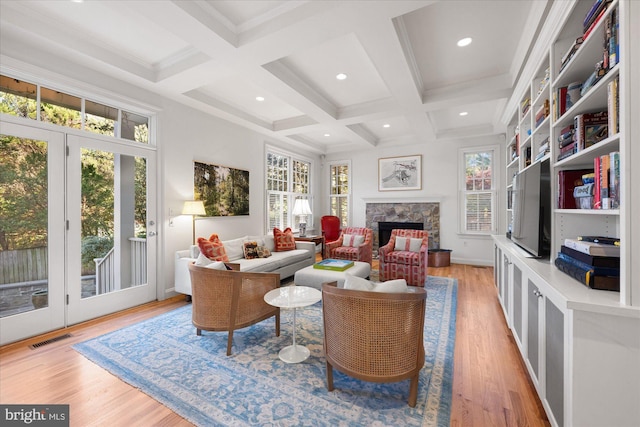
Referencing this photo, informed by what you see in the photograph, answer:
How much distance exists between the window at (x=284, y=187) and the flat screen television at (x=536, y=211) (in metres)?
4.42

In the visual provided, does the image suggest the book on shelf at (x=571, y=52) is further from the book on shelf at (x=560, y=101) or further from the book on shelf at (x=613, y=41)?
the book on shelf at (x=613, y=41)

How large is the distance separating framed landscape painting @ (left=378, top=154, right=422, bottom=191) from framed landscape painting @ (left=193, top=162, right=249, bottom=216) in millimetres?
3425

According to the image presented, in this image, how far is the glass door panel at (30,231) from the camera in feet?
8.25

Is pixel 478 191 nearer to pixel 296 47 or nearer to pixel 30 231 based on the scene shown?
pixel 296 47

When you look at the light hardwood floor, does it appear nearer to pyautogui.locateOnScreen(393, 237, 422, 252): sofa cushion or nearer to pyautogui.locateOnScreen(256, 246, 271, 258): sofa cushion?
pyautogui.locateOnScreen(393, 237, 422, 252): sofa cushion

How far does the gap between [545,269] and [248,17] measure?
10.2 feet

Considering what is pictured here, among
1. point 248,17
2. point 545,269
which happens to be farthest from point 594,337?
point 248,17

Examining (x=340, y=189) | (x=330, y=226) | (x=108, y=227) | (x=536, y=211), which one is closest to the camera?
(x=536, y=211)

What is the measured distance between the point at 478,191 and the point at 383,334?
5288mm

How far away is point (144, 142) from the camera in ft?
11.9

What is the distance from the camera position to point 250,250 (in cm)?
427

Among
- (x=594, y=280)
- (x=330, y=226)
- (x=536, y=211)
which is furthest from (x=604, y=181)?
(x=330, y=226)

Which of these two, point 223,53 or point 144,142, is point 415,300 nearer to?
point 223,53

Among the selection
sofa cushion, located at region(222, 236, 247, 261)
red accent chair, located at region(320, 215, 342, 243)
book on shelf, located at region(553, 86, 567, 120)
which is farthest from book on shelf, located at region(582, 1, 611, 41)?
red accent chair, located at region(320, 215, 342, 243)
